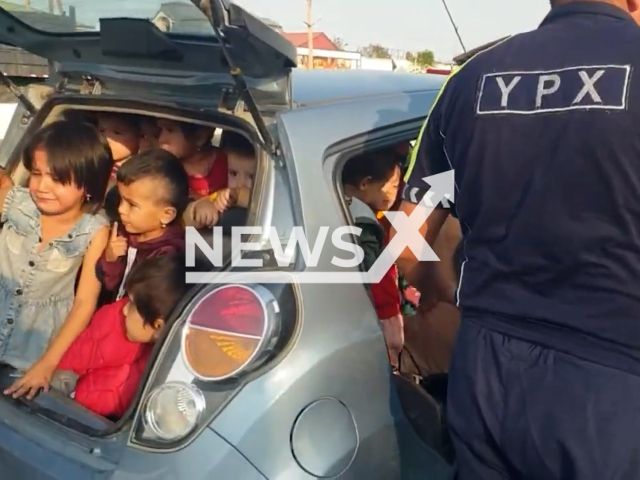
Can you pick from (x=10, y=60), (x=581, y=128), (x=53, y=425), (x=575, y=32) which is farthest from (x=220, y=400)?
(x=10, y=60)

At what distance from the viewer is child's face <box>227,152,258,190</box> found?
2829mm

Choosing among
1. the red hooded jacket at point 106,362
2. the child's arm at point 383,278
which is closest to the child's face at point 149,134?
the red hooded jacket at point 106,362

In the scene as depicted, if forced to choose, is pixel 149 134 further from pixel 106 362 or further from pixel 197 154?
pixel 106 362

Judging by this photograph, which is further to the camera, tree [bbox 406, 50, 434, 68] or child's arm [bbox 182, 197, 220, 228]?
tree [bbox 406, 50, 434, 68]

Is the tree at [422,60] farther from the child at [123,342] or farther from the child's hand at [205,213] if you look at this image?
the child at [123,342]

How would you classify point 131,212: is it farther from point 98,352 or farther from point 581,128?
point 581,128

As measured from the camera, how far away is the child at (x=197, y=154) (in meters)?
3.10

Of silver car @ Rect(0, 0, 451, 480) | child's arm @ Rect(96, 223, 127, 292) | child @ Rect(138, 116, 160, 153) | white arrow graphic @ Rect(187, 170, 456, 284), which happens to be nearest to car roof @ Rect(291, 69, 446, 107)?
silver car @ Rect(0, 0, 451, 480)

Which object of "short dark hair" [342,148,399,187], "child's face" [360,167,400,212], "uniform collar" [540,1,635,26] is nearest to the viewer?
"uniform collar" [540,1,635,26]

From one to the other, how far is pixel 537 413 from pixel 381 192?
1.45 metres

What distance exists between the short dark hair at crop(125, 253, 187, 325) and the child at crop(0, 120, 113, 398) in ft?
1.13

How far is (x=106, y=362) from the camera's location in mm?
2504

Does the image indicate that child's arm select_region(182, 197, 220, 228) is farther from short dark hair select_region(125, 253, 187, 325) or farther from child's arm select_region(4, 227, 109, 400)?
short dark hair select_region(125, 253, 187, 325)

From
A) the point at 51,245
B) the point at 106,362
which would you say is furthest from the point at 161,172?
the point at 106,362
